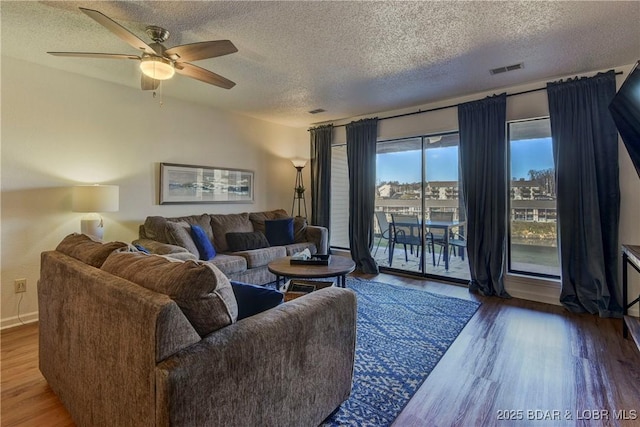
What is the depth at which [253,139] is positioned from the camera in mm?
5016

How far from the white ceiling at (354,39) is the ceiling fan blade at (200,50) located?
0.91ft

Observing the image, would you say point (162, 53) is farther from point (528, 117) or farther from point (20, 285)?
point (528, 117)

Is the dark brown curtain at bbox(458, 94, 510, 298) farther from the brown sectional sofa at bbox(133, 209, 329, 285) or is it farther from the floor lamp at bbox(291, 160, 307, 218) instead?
the floor lamp at bbox(291, 160, 307, 218)

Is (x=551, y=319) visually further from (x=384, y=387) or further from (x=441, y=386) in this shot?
(x=384, y=387)

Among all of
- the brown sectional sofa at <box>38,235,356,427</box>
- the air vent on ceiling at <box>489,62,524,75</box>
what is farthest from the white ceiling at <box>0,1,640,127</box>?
the brown sectional sofa at <box>38,235,356,427</box>

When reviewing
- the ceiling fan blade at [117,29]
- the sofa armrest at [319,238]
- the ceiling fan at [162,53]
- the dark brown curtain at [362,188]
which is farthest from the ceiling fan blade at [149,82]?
the dark brown curtain at [362,188]

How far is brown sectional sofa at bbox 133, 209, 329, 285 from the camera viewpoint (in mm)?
3432

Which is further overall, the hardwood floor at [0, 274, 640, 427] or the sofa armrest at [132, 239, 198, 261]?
the sofa armrest at [132, 239, 198, 261]

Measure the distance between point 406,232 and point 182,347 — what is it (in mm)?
4117

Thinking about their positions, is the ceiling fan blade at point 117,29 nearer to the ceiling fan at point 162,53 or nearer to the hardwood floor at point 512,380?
the ceiling fan at point 162,53

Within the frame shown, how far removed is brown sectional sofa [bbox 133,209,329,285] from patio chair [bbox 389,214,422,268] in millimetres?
1097

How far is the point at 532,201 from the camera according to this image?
12.0ft

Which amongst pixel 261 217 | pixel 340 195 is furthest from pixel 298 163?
pixel 261 217

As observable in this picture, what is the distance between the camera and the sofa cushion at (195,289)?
109 centimetres
